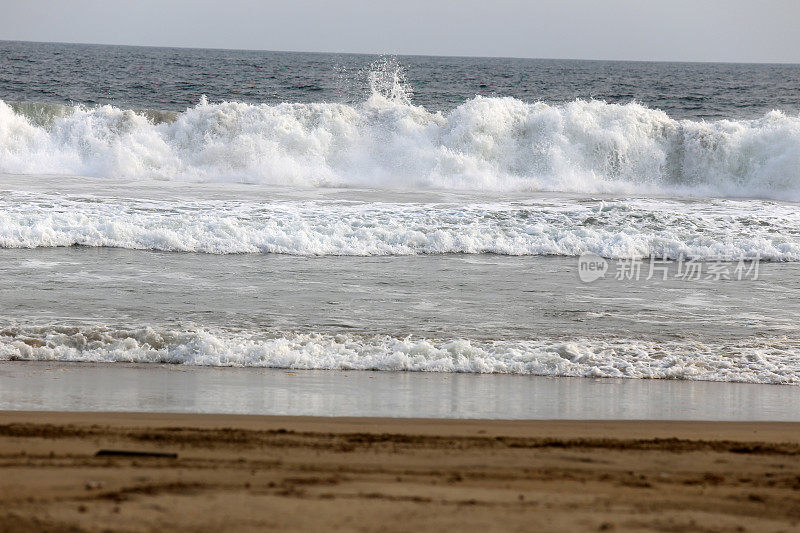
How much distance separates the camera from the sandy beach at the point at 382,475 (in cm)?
314

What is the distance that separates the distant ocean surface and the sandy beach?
2.20 m

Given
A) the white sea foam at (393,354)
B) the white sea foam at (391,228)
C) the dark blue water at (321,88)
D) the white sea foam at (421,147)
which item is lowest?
the white sea foam at (393,354)

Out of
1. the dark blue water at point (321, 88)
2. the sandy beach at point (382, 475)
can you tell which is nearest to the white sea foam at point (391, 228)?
the sandy beach at point (382, 475)

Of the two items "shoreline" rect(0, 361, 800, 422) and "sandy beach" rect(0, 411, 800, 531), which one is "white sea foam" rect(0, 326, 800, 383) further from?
"sandy beach" rect(0, 411, 800, 531)

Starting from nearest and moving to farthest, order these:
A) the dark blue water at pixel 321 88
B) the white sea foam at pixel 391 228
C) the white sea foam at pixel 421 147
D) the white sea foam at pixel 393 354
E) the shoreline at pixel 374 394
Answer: the shoreline at pixel 374 394 < the white sea foam at pixel 393 354 < the white sea foam at pixel 391 228 < the white sea foam at pixel 421 147 < the dark blue water at pixel 321 88

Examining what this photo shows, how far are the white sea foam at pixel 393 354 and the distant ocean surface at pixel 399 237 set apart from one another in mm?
22

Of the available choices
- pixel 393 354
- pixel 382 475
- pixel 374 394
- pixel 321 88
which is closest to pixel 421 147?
pixel 393 354

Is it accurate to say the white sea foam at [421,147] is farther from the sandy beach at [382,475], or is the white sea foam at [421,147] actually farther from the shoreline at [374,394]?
the sandy beach at [382,475]

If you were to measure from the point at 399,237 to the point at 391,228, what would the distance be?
1.82ft

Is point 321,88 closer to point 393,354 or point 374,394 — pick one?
point 393,354

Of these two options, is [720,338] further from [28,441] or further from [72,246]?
[72,246]

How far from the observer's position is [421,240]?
508 inches

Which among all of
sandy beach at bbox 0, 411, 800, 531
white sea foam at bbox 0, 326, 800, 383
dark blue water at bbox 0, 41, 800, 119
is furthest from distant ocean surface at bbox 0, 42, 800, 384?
dark blue water at bbox 0, 41, 800, 119

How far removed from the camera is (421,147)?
22.1 meters
